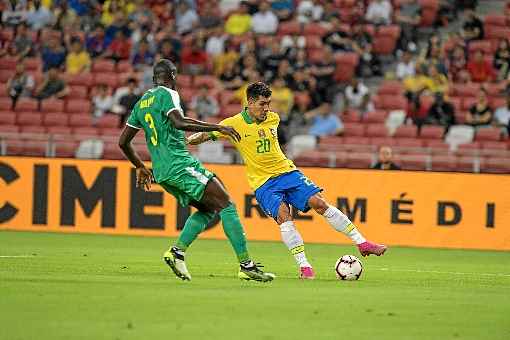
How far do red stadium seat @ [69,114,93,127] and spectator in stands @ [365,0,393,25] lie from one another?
5998 millimetres

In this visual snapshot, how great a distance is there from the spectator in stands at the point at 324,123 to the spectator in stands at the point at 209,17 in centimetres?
402

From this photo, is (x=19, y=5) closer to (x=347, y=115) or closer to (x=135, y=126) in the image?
(x=347, y=115)

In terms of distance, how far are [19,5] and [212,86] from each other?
572cm

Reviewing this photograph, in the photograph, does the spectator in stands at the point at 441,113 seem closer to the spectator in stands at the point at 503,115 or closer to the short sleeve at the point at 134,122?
the spectator in stands at the point at 503,115

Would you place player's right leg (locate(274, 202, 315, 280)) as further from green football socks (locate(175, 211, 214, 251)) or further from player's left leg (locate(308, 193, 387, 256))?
green football socks (locate(175, 211, 214, 251))

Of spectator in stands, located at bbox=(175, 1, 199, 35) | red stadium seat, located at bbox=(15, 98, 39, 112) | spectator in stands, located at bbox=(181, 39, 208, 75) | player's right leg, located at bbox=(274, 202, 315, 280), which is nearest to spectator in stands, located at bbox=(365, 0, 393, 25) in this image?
spectator in stands, located at bbox=(181, 39, 208, 75)

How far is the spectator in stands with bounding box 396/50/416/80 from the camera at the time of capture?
25281 millimetres

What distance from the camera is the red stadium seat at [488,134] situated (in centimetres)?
2333

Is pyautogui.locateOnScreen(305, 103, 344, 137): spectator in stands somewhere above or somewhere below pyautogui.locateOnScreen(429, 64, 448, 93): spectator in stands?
below

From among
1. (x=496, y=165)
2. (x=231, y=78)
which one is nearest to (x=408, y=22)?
(x=231, y=78)

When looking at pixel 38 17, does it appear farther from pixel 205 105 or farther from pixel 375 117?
pixel 375 117

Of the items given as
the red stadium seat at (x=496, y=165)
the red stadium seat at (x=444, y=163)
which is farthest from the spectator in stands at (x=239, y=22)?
the red stadium seat at (x=496, y=165)

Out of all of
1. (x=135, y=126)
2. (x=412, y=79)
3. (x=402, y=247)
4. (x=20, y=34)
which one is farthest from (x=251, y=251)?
(x=20, y=34)

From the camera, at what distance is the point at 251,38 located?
2608 centimetres
